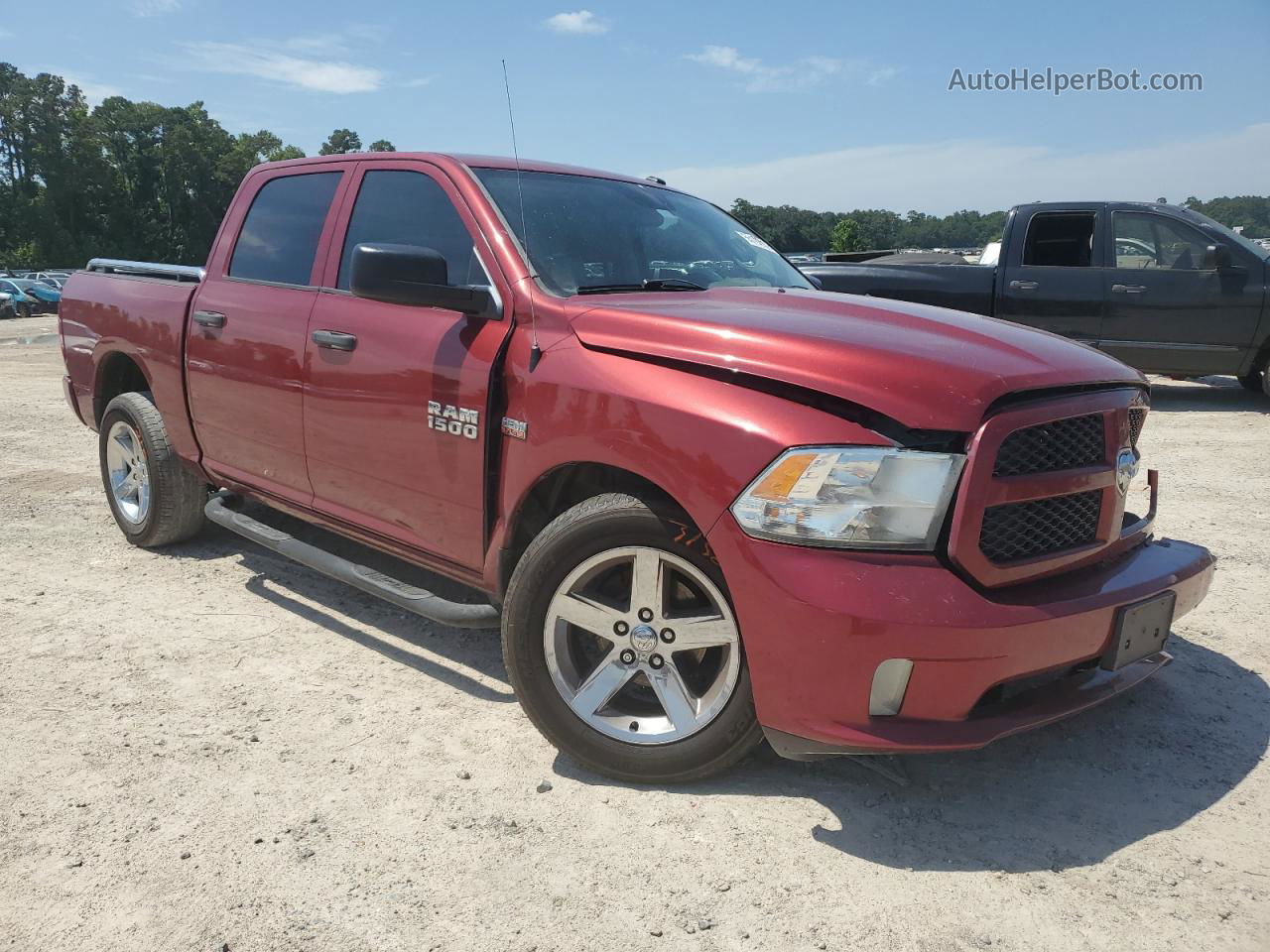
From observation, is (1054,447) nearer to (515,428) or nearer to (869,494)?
(869,494)

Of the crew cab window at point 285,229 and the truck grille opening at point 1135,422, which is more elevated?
the crew cab window at point 285,229

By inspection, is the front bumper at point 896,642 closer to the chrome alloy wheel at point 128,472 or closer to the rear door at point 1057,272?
the chrome alloy wheel at point 128,472

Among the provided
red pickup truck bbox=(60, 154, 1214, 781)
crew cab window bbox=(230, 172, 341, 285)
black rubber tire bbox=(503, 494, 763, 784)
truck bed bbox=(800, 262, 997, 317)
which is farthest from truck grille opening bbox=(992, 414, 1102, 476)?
truck bed bbox=(800, 262, 997, 317)

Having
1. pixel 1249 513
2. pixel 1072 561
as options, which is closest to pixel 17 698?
pixel 1072 561

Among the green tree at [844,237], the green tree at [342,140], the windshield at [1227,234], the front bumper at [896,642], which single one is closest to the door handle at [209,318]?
the front bumper at [896,642]

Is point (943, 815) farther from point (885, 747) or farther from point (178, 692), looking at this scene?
point (178, 692)

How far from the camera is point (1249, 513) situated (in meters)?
5.62

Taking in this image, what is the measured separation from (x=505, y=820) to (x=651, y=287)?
1807 millimetres

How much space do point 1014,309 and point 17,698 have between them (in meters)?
9.33

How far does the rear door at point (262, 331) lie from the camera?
12.6ft

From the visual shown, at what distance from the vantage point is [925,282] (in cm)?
1021

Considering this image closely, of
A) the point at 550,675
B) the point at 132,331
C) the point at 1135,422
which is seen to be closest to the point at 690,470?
the point at 550,675

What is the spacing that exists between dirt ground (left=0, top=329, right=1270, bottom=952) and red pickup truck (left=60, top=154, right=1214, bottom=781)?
0.30 meters

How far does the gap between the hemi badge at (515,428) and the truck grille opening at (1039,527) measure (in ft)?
4.45
